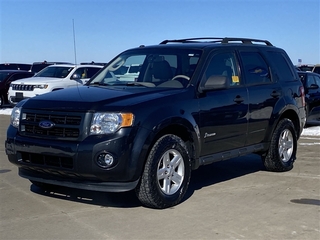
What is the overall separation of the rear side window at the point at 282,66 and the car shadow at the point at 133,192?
149 centimetres

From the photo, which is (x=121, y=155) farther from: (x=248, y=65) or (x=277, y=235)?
(x=248, y=65)

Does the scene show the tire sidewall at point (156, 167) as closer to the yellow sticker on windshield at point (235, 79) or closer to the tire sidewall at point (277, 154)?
the yellow sticker on windshield at point (235, 79)

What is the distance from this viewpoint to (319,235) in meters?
4.72

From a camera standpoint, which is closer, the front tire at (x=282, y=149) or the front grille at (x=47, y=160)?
the front grille at (x=47, y=160)

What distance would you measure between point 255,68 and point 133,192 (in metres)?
2.53

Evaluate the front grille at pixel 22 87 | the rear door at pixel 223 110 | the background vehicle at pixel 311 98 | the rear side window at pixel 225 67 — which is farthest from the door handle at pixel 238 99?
A: the front grille at pixel 22 87

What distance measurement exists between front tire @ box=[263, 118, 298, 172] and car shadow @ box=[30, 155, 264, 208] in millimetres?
405

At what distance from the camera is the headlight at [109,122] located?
201 inches

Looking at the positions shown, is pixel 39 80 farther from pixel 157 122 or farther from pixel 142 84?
pixel 157 122

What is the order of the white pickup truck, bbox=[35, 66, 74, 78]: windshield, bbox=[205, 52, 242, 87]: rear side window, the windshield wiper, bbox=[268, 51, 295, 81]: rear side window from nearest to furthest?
the windshield wiper, bbox=[205, 52, 242, 87]: rear side window, bbox=[268, 51, 295, 81]: rear side window, the white pickup truck, bbox=[35, 66, 74, 78]: windshield

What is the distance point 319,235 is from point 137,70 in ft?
10.4

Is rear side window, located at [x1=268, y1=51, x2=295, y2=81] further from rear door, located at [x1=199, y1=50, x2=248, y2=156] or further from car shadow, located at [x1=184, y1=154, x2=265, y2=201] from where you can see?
car shadow, located at [x1=184, y1=154, x2=265, y2=201]

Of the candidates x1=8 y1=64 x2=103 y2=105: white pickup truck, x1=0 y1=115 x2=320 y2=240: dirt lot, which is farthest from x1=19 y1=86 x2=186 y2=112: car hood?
x1=8 y1=64 x2=103 y2=105: white pickup truck

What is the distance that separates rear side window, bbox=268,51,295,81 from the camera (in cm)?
769
